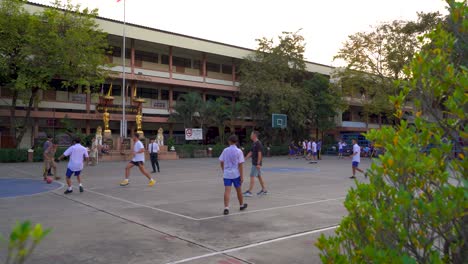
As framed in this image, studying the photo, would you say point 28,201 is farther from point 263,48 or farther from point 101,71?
point 263,48

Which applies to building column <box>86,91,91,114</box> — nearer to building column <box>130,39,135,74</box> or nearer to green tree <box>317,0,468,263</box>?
building column <box>130,39,135,74</box>

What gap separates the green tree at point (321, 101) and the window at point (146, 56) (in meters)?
15.8

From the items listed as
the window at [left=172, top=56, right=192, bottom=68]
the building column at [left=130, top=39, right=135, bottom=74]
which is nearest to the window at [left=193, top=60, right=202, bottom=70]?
the window at [left=172, top=56, right=192, bottom=68]

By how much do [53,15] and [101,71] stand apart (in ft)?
16.7

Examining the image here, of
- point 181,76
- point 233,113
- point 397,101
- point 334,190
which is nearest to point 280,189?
point 334,190

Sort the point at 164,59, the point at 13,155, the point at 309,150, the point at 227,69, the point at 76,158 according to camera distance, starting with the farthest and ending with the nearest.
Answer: the point at 227,69 → the point at 164,59 → the point at 309,150 → the point at 13,155 → the point at 76,158

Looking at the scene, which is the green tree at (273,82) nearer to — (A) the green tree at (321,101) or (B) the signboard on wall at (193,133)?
(A) the green tree at (321,101)

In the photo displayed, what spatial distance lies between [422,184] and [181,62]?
4194 centimetres

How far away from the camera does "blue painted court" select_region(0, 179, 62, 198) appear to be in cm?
1192

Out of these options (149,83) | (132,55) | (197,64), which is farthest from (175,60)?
(132,55)

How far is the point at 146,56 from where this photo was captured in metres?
40.5

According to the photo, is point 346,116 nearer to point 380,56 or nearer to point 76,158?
point 380,56

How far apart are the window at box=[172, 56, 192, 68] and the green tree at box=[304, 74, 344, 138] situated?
12.6 m

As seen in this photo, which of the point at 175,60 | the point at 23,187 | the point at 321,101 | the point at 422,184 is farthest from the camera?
the point at 321,101
